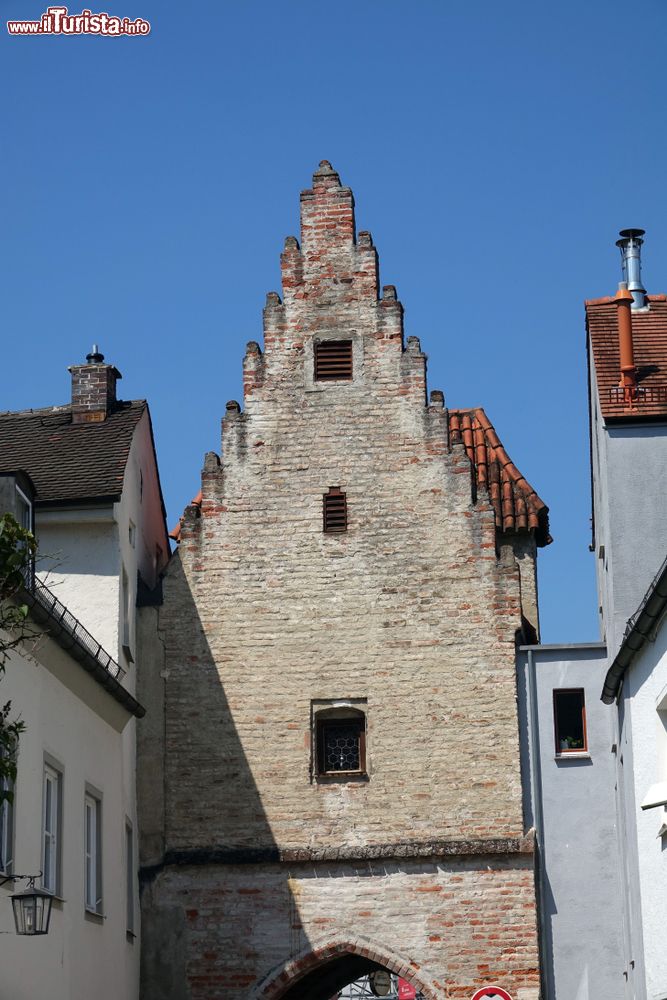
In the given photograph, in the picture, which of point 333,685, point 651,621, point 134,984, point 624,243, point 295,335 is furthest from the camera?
point 624,243

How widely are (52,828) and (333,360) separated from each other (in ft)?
32.4

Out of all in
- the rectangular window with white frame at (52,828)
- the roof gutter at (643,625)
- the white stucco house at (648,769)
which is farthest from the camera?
the rectangular window with white frame at (52,828)

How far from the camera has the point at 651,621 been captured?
17641 millimetres

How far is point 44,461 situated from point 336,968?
9.43 metres

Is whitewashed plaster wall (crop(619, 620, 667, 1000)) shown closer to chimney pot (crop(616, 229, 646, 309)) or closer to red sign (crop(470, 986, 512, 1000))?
red sign (crop(470, 986, 512, 1000))

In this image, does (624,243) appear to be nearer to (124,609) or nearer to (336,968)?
(124,609)

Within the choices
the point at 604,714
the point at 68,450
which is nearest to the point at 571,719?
the point at 604,714

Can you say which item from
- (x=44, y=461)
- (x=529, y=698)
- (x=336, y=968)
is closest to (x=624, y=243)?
(x=529, y=698)

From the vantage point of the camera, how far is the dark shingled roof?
23.3 meters

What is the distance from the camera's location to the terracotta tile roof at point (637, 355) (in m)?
22.9

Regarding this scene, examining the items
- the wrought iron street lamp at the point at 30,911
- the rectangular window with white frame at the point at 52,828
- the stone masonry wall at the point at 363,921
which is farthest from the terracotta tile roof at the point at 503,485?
the wrought iron street lamp at the point at 30,911

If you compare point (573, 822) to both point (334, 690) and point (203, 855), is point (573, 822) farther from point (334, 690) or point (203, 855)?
point (203, 855)

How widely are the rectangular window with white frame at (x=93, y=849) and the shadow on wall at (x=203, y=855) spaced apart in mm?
2855

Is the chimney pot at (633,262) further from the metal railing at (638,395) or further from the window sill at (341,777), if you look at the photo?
the window sill at (341,777)
